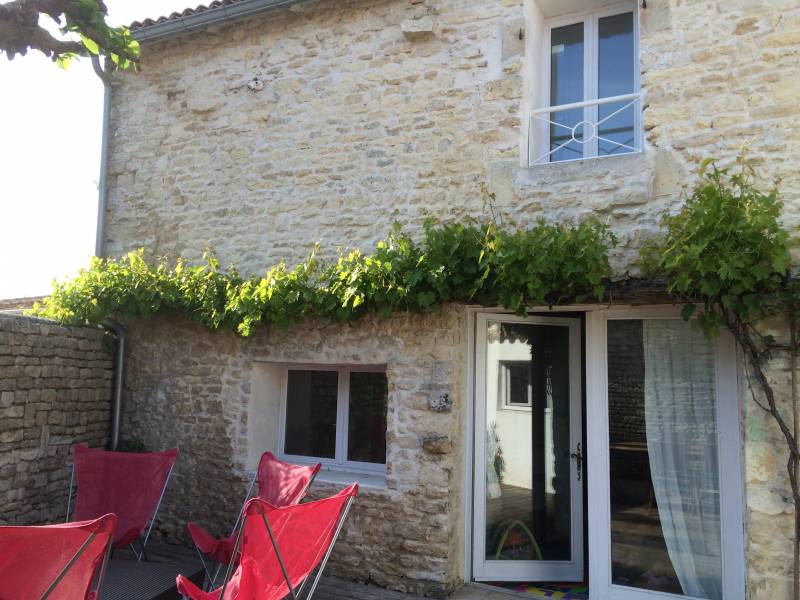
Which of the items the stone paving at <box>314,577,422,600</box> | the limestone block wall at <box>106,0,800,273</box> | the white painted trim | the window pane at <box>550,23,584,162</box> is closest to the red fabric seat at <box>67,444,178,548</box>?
the stone paving at <box>314,577,422,600</box>

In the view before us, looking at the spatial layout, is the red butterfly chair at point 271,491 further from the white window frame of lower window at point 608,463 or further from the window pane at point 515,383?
the white window frame of lower window at point 608,463

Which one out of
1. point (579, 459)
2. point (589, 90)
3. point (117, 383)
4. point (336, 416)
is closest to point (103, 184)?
point (117, 383)

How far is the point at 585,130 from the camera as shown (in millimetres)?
4844

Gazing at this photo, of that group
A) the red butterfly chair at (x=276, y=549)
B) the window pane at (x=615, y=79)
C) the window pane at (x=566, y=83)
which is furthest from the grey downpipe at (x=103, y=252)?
the window pane at (x=615, y=79)

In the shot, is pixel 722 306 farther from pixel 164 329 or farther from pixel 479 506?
pixel 164 329

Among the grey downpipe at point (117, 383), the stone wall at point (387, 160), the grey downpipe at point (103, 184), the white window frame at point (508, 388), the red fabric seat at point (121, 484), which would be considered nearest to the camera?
the stone wall at point (387, 160)

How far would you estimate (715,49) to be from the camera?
14.0 ft

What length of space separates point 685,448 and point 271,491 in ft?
9.41

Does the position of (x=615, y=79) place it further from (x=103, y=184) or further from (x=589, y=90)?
(x=103, y=184)

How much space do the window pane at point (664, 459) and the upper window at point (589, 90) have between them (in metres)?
1.40

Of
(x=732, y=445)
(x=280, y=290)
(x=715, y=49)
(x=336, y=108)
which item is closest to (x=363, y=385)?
(x=280, y=290)

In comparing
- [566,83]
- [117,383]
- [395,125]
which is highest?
[566,83]

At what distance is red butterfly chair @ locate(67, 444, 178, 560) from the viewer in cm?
482

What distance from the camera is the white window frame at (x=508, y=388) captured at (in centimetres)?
494
